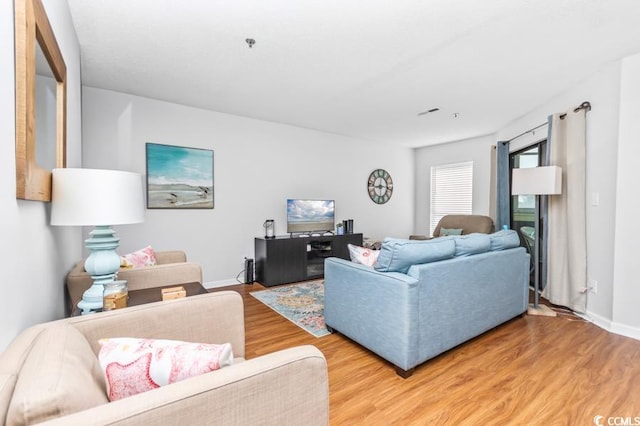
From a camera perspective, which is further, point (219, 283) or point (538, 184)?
point (219, 283)

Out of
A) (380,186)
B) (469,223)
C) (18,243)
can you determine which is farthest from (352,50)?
(380,186)

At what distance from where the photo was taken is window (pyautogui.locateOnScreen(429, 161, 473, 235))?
5723 mm

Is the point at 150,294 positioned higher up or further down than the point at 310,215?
further down

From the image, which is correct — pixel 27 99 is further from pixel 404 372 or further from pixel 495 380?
pixel 495 380

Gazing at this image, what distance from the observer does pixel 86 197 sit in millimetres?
1272

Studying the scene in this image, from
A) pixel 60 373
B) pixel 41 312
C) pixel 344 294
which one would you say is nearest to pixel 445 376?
pixel 344 294

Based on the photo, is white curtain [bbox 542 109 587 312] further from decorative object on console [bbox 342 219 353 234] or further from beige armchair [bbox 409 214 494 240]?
decorative object on console [bbox 342 219 353 234]

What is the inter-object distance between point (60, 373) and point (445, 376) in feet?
6.75

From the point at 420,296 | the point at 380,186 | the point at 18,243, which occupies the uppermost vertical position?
the point at 380,186

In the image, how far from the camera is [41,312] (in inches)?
49.3

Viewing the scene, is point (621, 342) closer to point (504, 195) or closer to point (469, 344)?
point (469, 344)

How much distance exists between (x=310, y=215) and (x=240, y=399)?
407 cm

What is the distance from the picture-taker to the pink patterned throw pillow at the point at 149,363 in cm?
83

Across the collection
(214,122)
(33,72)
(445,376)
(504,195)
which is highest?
(214,122)
